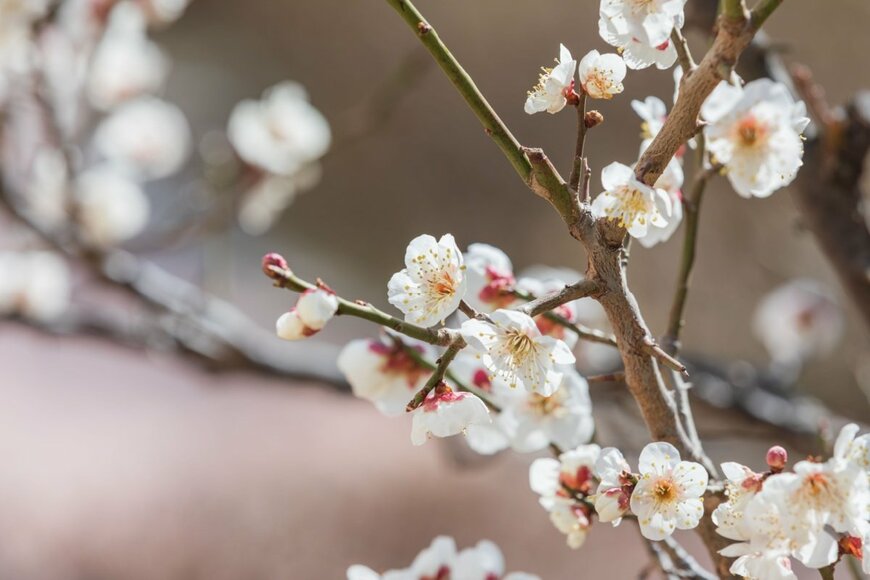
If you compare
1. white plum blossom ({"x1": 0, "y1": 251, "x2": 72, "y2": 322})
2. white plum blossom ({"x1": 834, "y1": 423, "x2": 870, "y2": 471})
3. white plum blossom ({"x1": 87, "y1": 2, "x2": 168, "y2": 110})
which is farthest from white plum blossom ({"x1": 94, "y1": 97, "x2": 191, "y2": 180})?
white plum blossom ({"x1": 834, "y1": 423, "x2": 870, "y2": 471})

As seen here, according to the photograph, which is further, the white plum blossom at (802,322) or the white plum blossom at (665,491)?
the white plum blossom at (802,322)

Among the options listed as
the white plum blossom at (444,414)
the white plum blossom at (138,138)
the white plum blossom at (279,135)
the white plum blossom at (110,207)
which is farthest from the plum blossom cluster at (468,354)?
the white plum blossom at (138,138)

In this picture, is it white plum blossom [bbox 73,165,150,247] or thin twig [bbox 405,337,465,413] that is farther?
white plum blossom [bbox 73,165,150,247]

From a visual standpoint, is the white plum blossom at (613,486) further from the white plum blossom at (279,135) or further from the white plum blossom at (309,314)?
the white plum blossom at (279,135)

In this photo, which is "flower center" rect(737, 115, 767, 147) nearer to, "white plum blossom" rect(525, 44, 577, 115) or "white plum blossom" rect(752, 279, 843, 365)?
"white plum blossom" rect(525, 44, 577, 115)

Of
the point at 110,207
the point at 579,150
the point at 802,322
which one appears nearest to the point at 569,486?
the point at 579,150

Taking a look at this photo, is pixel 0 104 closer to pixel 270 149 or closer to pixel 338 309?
pixel 270 149

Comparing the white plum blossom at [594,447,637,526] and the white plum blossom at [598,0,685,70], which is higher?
the white plum blossom at [598,0,685,70]
